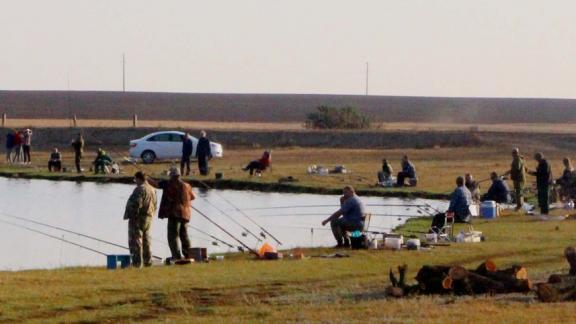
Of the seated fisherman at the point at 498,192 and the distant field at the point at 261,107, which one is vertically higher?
the distant field at the point at 261,107

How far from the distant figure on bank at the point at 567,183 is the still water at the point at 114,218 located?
2693 millimetres

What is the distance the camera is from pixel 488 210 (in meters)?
28.7

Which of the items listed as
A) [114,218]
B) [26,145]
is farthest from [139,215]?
[26,145]

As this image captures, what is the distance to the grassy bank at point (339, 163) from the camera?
123 ft

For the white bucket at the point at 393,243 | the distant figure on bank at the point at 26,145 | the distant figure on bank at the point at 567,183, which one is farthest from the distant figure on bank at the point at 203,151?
the white bucket at the point at 393,243

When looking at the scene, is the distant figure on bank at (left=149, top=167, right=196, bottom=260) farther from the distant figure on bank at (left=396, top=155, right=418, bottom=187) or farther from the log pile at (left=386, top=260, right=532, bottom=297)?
the distant figure on bank at (left=396, top=155, right=418, bottom=187)

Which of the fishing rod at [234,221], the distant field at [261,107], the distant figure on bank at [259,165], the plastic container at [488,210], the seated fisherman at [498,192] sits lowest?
the fishing rod at [234,221]

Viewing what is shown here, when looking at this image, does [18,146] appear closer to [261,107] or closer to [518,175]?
[518,175]

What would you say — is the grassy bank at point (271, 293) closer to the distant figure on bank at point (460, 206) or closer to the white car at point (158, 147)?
the distant figure on bank at point (460, 206)

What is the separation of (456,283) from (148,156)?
30726 mm

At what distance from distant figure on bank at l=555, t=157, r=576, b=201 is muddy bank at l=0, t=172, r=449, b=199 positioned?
12.8 ft

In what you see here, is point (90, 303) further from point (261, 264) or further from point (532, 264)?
point (532, 264)

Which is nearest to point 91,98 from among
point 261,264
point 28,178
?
point 28,178

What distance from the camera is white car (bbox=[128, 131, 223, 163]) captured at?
46656mm
